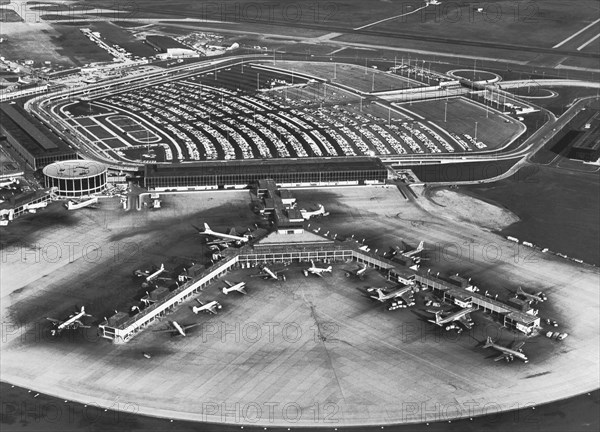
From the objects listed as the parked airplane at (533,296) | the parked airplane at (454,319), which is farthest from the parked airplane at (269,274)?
the parked airplane at (533,296)

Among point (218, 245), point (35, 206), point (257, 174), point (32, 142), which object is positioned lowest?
point (218, 245)

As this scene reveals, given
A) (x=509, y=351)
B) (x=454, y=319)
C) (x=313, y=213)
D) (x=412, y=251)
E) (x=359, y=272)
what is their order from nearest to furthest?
1. (x=509, y=351)
2. (x=454, y=319)
3. (x=359, y=272)
4. (x=412, y=251)
5. (x=313, y=213)

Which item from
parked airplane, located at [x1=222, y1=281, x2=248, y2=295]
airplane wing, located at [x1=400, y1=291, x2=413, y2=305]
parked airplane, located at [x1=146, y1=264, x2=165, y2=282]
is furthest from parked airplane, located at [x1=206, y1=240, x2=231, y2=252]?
airplane wing, located at [x1=400, y1=291, x2=413, y2=305]

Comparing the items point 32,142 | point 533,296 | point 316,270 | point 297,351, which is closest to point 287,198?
point 316,270

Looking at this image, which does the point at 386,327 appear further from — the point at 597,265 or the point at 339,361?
the point at 597,265

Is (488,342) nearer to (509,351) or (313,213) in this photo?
(509,351)

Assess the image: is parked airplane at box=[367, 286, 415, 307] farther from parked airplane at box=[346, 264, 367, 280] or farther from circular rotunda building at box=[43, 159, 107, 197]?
circular rotunda building at box=[43, 159, 107, 197]
